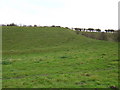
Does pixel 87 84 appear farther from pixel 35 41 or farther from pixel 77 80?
pixel 35 41

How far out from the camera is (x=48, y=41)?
65.8 meters

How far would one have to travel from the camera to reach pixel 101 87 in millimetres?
13477

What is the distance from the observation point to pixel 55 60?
93.3 ft

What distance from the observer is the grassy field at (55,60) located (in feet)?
50.6

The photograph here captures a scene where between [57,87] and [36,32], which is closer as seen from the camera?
[57,87]

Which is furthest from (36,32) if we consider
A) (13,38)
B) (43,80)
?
(43,80)

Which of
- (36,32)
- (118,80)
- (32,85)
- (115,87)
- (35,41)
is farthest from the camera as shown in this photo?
(36,32)

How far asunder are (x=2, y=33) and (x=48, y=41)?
1941 cm

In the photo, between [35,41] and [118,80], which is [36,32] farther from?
[118,80]

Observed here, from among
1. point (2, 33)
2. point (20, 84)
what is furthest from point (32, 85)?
point (2, 33)

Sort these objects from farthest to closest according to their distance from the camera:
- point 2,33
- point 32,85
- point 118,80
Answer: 1. point 2,33
2. point 118,80
3. point 32,85

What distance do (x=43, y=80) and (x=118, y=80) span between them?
626 cm

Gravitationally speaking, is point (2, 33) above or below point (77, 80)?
above

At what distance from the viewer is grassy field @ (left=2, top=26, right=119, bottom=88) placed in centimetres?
1543
